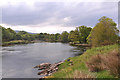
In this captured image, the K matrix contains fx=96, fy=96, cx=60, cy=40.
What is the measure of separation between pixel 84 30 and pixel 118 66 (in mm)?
60551

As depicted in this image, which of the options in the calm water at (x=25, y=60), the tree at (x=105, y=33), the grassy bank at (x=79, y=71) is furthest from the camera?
the tree at (x=105, y=33)

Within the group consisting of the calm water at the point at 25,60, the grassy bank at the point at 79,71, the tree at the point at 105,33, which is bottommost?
the calm water at the point at 25,60

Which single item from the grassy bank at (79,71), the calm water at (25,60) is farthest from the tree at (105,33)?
the grassy bank at (79,71)

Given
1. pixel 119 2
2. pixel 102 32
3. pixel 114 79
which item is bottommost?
pixel 114 79

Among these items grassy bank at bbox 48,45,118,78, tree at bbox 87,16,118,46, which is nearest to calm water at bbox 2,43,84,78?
grassy bank at bbox 48,45,118,78

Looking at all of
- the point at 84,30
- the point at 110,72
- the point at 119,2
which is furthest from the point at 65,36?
the point at 110,72

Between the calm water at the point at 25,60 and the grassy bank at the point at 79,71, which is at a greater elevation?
the grassy bank at the point at 79,71

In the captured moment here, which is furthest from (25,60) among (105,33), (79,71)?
(105,33)

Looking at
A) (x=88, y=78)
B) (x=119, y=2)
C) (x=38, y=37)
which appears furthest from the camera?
(x=38, y=37)

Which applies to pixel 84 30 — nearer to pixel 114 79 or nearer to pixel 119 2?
pixel 119 2

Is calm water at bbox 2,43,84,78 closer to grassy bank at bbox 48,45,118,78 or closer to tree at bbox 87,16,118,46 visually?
grassy bank at bbox 48,45,118,78

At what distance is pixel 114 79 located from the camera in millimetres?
5086

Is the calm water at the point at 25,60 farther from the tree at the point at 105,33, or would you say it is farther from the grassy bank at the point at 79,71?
the tree at the point at 105,33

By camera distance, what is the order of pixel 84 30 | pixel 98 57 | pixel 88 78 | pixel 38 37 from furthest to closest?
pixel 38 37 < pixel 84 30 < pixel 98 57 < pixel 88 78
